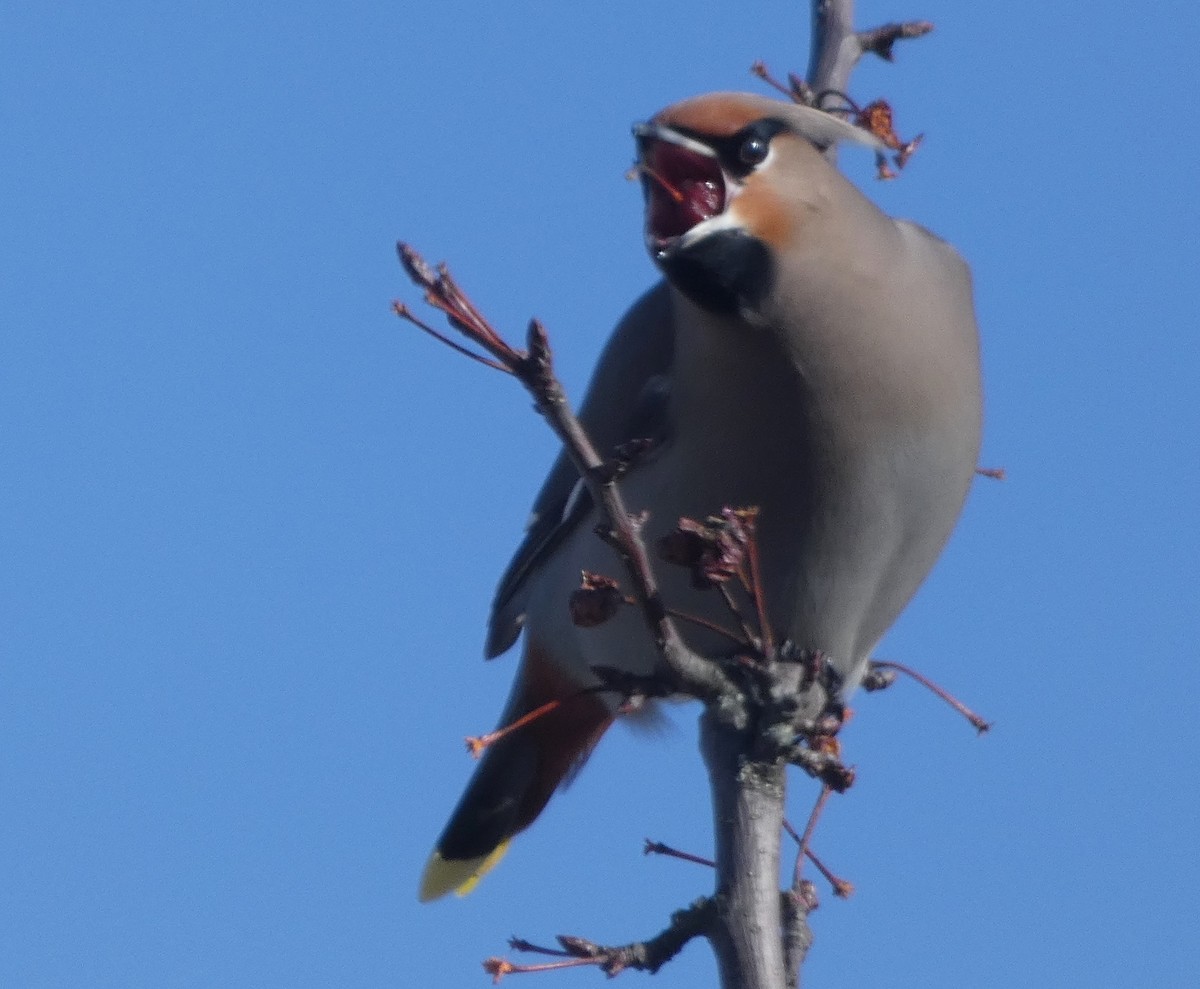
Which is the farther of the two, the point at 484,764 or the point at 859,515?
the point at 484,764

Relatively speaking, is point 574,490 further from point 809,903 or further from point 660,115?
point 809,903

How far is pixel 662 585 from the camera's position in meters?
3.14

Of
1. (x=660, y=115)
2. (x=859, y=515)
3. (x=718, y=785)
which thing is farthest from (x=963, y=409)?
(x=718, y=785)

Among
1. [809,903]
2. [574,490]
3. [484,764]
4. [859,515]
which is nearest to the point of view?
[809,903]

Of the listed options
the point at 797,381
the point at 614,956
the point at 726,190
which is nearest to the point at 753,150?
the point at 726,190

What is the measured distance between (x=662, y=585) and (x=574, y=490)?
528mm

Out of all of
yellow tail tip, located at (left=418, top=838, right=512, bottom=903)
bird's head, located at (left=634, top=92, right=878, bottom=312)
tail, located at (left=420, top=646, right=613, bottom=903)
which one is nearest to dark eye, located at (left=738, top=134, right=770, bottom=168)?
bird's head, located at (left=634, top=92, right=878, bottom=312)

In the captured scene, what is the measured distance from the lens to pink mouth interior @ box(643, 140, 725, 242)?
2.88 meters

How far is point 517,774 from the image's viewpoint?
4.02 meters

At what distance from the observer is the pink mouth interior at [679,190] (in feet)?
9.46

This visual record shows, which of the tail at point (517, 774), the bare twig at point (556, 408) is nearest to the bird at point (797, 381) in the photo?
the tail at point (517, 774)

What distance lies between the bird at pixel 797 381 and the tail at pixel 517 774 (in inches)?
20.0

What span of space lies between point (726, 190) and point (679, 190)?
9cm

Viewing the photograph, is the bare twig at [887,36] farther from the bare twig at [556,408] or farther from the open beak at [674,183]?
the bare twig at [556,408]
